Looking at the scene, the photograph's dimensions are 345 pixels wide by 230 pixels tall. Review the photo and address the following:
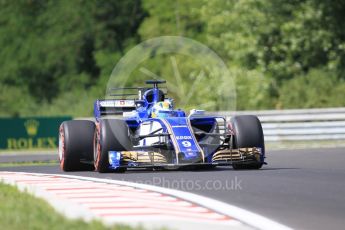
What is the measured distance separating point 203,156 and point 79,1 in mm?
52844

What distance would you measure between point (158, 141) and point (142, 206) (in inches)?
262

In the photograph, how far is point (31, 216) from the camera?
9.89 metres

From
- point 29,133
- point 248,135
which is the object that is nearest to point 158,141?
point 248,135

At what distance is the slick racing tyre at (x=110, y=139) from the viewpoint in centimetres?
1675

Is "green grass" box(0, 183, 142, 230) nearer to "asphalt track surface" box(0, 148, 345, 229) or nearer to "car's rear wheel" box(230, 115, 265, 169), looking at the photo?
"asphalt track surface" box(0, 148, 345, 229)

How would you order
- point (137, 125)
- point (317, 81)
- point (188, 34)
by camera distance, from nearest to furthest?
point (137, 125) → point (317, 81) → point (188, 34)

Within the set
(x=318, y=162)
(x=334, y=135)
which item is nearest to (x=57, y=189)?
(x=318, y=162)

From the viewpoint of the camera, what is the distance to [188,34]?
5984 cm

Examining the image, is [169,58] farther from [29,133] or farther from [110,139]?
[110,139]

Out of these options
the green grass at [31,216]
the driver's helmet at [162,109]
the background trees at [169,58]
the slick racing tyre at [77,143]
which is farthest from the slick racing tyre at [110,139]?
the background trees at [169,58]

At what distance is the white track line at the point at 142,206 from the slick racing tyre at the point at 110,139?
2495 mm

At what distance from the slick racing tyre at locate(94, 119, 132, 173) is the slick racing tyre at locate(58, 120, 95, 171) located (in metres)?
1.19

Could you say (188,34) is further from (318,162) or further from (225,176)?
(225,176)

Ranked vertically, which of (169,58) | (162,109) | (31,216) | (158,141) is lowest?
(31,216)
